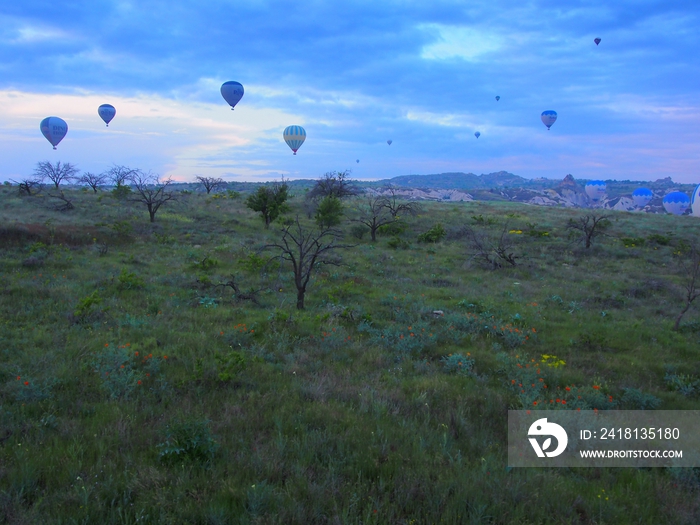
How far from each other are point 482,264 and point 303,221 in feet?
51.3

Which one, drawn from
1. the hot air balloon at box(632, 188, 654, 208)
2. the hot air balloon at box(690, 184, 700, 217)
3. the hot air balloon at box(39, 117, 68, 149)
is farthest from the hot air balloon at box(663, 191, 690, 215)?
the hot air balloon at box(39, 117, 68, 149)

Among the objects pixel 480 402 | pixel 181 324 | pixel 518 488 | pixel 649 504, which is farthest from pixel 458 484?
pixel 181 324

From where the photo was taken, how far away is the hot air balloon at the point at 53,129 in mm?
39969

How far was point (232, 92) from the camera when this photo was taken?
36.9m

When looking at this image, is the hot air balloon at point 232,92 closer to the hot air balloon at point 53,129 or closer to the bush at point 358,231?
the hot air balloon at point 53,129

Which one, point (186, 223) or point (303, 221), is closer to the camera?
point (186, 223)

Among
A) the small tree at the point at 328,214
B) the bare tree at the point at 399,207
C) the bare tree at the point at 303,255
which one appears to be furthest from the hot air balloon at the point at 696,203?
the bare tree at the point at 303,255

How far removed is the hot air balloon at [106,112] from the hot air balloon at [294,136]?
18.5 metres

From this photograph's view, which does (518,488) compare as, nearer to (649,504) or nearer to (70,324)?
(649,504)

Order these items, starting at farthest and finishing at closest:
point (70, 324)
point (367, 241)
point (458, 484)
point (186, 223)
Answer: point (186, 223) → point (367, 241) → point (70, 324) → point (458, 484)

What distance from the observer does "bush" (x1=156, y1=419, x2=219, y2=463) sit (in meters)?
3.95

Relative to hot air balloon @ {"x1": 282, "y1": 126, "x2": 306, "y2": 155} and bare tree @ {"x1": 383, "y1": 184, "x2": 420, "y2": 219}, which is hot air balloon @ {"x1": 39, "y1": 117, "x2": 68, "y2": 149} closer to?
hot air balloon @ {"x1": 282, "y1": 126, "x2": 306, "y2": 155}

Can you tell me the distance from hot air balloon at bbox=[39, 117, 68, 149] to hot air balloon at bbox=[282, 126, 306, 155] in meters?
22.2

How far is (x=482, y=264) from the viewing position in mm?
18469
